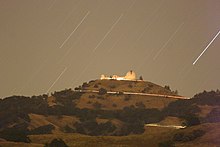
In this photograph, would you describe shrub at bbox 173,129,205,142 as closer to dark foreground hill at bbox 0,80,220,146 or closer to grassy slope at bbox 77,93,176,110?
dark foreground hill at bbox 0,80,220,146

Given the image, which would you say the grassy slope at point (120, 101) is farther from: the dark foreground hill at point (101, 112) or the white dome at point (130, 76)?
the white dome at point (130, 76)

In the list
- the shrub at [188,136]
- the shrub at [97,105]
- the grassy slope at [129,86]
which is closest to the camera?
the shrub at [188,136]

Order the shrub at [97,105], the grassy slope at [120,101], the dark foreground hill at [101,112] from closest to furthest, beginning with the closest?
the dark foreground hill at [101,112]
the shrub at [97,105]
the grassy slope at [120,101]

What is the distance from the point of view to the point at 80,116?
14025cm

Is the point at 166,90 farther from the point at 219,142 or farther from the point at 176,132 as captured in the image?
the point at 219,142

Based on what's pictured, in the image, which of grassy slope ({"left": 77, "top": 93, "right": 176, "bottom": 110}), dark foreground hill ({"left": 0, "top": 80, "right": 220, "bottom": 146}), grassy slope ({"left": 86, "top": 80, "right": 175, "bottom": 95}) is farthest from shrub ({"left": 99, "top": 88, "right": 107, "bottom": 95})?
grassy slope ({"left": 86, "top": 80, "right": 175, "bottom": 95})

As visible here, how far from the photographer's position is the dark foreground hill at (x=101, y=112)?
11719cm

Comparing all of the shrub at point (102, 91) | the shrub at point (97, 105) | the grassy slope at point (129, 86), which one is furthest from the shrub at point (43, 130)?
the grassy slope at point (129, 86)

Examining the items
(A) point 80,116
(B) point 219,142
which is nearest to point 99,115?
(A) point 80,116

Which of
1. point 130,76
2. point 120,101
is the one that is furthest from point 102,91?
point 130,76

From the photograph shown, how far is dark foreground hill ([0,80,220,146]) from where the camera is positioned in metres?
117

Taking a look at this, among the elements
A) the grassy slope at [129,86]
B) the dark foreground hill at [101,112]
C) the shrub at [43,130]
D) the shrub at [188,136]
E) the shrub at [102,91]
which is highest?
the grassy slope at [129,86]

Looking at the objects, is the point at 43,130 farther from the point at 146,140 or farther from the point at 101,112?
the point at 146,140

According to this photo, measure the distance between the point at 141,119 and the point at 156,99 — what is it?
2602cm
